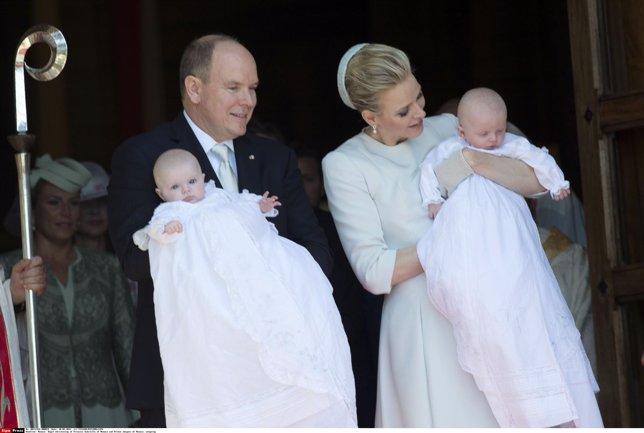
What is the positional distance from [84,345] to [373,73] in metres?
2.14

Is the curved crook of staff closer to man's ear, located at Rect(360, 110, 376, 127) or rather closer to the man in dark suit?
the man in dark suit

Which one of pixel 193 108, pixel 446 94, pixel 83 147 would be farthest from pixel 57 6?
pixel 193 108

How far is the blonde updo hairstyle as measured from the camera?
4.95m

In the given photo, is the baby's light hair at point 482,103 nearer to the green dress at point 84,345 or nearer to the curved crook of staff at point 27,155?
the curved crook of staff at point 27,155

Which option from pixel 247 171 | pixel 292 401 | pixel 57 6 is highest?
pixel 57 6

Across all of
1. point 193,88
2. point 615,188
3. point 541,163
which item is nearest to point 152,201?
point 193,88

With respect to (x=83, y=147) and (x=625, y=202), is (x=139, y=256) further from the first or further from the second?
(x=83, y=147)

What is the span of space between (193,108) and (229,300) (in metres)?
0.79

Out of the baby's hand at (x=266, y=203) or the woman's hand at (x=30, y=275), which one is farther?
the woman's hand at (x=30, y=275)

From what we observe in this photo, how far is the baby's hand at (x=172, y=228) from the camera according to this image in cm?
445

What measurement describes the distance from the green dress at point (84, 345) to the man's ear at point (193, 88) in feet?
5.88

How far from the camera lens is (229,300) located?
14.6 ft

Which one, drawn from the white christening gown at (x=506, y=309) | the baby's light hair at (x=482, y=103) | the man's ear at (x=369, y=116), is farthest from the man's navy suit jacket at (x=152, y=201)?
the baby's light hair at (x=482, y=103)

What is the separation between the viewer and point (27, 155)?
5.02 m
